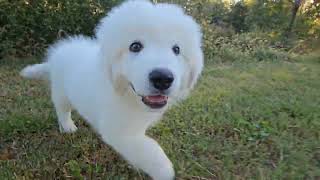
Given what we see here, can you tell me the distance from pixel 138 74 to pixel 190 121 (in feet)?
5.34

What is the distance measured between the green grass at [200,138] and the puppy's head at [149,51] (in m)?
0.66

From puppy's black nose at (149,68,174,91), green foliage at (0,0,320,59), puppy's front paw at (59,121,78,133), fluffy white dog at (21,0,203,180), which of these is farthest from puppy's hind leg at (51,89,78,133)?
green foliage at (0,0,320,59)

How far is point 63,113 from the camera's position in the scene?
3715 millimetres

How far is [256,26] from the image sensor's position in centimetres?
1274

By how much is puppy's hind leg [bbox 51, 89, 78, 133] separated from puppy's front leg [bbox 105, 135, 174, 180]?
105 centimetres

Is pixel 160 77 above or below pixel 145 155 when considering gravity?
above

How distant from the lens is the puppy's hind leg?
12.1 feet

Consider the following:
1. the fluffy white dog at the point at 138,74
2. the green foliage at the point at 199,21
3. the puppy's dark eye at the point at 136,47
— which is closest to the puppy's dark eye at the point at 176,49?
the fluffy white dog at the point at 138,74

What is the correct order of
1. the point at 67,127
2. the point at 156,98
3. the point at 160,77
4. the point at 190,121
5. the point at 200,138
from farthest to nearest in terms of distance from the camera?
the point at 190,121, the point at 67,127, the point at 200,138, the point at 156,98, the point at 160,77

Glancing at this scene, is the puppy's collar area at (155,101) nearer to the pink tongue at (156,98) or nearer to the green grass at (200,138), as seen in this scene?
the pink tongue at (156,98)

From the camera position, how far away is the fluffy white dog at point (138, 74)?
2.43 metres

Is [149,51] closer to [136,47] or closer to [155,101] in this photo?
[136,47]

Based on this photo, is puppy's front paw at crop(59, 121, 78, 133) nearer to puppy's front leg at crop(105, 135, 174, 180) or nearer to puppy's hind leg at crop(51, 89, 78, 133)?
puppy's hind leg at crop(51, 89, 78, 133)

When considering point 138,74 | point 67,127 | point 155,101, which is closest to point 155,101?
point 155,101
